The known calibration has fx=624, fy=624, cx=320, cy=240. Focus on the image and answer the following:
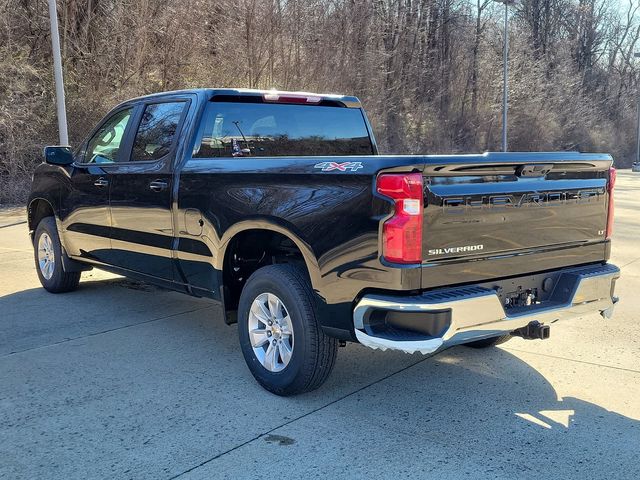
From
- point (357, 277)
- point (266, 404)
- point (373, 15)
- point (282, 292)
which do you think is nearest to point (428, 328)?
point (357, 277)

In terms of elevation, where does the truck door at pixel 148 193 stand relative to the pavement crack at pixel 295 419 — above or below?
above

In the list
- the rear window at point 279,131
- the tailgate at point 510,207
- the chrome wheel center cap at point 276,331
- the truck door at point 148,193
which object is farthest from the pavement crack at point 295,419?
the rear window at point 279,131

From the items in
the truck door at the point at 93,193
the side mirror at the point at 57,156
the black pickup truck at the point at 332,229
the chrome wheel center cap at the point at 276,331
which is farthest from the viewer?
the side mirror at the point at 57,156

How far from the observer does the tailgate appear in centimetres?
330

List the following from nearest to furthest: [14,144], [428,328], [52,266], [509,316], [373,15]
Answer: [428,328] → [509,316] → [52,266] → [14,144] → [373,15]

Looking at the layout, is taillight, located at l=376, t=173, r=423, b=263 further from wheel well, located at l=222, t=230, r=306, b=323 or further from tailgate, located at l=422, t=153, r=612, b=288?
wheel well, located at l=222, t=230, r=306, b=323

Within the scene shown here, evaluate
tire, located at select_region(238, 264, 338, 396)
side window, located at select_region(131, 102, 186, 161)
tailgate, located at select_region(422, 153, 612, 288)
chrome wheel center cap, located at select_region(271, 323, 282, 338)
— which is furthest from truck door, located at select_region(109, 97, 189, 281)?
tailgate, located at select_region(422, 153, 612, 288)

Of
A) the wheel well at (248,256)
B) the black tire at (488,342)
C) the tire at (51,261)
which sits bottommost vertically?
the black tire at (488,342)

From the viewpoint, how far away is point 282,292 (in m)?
3.86

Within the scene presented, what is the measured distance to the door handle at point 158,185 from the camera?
15.7 ft

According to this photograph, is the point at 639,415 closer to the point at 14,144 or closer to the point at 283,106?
the point at 283,106

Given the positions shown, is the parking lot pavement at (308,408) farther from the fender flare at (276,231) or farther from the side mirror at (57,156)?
the side mirror at (57,156)

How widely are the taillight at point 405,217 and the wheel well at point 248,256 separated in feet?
3.49

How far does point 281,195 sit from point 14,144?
561 inches
